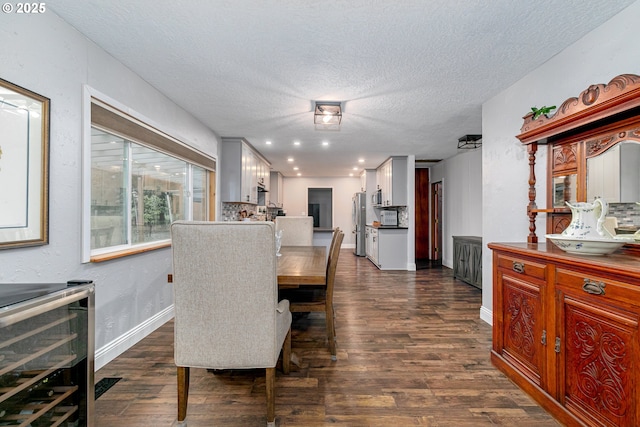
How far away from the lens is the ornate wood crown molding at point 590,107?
4.66 feet

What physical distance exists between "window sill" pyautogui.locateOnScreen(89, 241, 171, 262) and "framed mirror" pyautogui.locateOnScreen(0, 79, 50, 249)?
43 centimetres

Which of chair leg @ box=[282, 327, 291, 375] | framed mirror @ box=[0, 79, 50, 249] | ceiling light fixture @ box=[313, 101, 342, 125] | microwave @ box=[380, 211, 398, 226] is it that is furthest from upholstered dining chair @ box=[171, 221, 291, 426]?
microwave @ box=[380, 211, 398, 226]

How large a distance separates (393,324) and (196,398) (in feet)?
6.23

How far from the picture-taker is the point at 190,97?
287cm

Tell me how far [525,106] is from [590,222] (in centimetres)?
137

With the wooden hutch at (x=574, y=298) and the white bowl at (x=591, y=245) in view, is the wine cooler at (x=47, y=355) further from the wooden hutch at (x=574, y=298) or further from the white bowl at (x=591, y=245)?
the white bowl at (x=591, y=245)

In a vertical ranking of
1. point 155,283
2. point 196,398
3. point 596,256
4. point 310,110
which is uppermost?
point 310,110

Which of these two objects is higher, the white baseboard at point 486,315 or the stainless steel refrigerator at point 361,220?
the stainless steel refrigerator at point 361,220

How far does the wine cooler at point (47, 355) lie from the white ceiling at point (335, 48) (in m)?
1.60

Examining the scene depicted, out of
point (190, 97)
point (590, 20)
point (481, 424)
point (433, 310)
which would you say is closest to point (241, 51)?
point (190, 97)

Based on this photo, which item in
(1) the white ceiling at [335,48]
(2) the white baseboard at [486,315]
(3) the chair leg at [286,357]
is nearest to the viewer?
(1) the white ceiling at [335,48]

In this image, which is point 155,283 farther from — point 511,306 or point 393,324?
point 511,306

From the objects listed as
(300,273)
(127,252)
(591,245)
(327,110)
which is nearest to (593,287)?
(591,245)

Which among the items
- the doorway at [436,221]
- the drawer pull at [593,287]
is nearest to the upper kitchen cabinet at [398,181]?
the doorway at [436,221]
